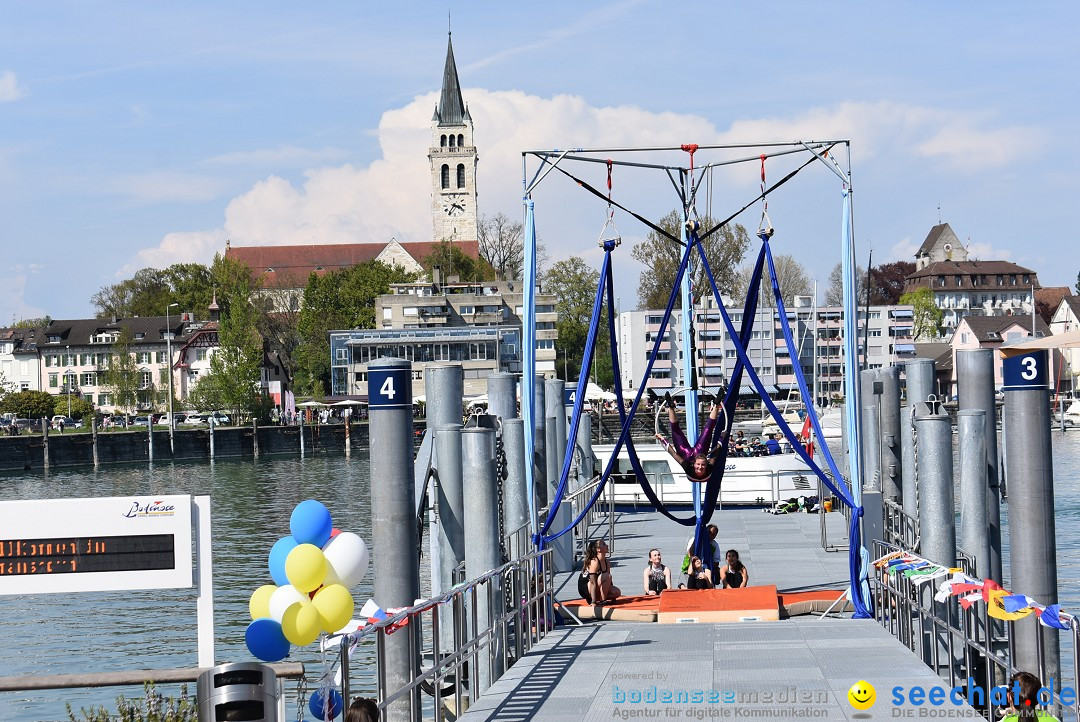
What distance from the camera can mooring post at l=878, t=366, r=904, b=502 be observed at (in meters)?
23.2

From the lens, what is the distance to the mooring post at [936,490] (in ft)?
49.1

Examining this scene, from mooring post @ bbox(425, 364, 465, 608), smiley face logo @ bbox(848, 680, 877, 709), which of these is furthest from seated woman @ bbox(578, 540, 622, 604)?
smiley face logo @ bbox(848, 680, 877, 709)

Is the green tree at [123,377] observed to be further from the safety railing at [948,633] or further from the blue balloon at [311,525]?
the blue balloon at [311,525]

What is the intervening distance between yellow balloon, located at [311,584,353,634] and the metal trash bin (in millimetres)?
3545

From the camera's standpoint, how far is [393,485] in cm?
1178

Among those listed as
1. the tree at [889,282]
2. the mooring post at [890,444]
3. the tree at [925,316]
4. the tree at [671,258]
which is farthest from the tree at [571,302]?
the mooring post at [890,444]

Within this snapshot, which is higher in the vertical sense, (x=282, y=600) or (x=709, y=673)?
(x=282, y=600)

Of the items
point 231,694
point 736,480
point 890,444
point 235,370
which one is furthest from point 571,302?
point 231,694

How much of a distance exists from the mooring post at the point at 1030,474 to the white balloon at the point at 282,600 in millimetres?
6765

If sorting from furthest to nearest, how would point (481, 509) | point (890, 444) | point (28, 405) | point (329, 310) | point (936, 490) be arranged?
point (329, 310)
point (28, 405)
point (890, 444)
point (936, 490)
point (481, 509)

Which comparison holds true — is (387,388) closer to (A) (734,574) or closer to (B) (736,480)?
(A) (734,574)

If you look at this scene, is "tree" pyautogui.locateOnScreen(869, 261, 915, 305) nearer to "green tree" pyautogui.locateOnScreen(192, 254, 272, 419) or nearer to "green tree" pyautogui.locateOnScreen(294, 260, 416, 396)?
"green tree" pyautogui.locateOnScreen(294, 260, 416, 396)

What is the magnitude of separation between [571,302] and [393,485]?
379ft

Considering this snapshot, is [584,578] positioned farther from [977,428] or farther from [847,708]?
[847,708]
